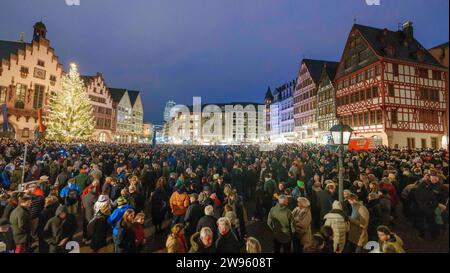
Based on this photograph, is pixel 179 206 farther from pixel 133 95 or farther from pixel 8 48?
pixel 133 95

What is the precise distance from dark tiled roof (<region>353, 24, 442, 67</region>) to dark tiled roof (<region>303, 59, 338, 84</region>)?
1252 cm

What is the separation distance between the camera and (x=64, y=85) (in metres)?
25.2

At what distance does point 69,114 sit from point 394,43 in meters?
40.1

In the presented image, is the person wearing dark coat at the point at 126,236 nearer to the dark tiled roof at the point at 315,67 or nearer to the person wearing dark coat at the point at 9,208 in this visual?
the person wearing dark coat at the point at 9,208

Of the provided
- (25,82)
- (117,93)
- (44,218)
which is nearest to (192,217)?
(44,218)

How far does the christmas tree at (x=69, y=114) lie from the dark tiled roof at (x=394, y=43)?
35.3 m

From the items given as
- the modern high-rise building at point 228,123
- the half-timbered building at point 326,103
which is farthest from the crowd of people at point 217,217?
the modern high-rise building at point 228,123

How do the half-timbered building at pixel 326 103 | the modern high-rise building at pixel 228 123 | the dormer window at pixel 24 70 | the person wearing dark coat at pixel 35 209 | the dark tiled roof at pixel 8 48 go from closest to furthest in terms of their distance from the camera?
1. the person wearing dark coat at pixel 35 209
2. the dark tiled roof at pixel 8 48
3. the dormer window at pixel 24 70
4. the half-timbered building at pixel 326 103
5. the modern high-rise building at pixel 228 123

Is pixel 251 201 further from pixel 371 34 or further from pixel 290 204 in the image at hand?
pixel 371 34

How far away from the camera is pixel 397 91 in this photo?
27.0 m

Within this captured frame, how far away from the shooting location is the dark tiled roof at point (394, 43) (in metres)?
28.1

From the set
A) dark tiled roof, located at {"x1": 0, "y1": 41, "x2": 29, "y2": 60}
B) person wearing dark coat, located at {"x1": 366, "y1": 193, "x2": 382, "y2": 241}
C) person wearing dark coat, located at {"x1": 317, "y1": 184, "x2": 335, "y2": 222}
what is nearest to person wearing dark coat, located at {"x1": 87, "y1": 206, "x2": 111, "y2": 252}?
person wearing dark coat, located at {"x1": 317, "y1": 184, "x2": 335, "y2": 222}

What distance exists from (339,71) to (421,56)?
9.31 m
